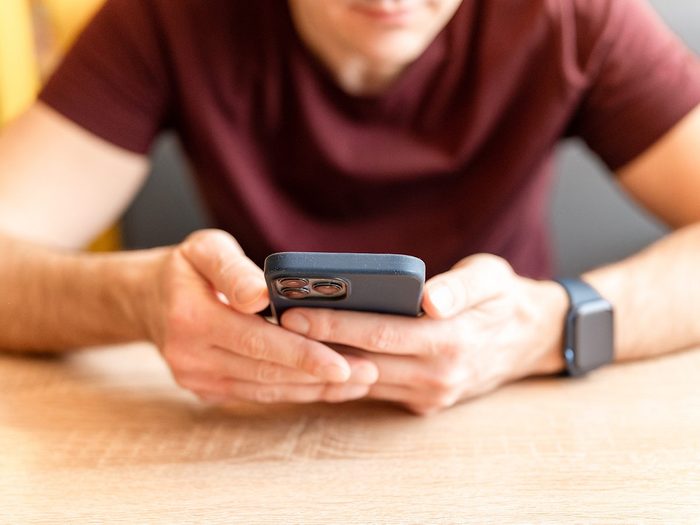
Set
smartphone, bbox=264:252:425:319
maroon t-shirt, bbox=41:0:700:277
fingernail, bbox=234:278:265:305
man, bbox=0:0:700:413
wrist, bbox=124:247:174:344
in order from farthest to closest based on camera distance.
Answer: maroon t-shirt, bbox=41:0:700:277 → man, bbox=0:0:700:413 → wrist, bbox=124:247:174:344 → fingernail, bbox=234:278:265:305 → smartphone, bbox=264:252:425:319

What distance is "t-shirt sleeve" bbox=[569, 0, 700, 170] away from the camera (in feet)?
3.05

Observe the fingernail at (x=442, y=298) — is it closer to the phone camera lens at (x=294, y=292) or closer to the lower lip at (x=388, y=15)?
the phone camera lens at (x=294, y=292)

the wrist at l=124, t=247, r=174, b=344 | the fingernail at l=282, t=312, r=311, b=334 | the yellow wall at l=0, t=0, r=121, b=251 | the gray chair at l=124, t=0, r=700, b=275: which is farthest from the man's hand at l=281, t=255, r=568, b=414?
the yellow wall at l=0, t=0, r=121, b=251

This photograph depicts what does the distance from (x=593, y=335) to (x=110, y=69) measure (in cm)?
70

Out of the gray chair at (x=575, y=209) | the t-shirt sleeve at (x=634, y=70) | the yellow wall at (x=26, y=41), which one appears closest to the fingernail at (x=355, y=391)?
the t-shirt sleeve at (x=634, y=70)

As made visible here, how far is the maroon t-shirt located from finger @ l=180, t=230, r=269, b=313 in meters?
0.35

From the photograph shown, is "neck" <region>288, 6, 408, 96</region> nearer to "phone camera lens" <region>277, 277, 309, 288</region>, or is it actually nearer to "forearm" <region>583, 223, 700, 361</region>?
"forearm" <region>583, 223, 700, 361</region>

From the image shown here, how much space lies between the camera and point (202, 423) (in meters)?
0.70

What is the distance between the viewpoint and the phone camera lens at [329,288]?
1.79 feet

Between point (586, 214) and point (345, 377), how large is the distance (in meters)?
1.05

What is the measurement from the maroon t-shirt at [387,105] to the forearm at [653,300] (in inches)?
7.7

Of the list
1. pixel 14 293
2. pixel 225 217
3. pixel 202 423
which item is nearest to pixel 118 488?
pixel 202 423

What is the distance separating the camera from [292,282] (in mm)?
539

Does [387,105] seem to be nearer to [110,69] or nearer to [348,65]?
[348,65]
